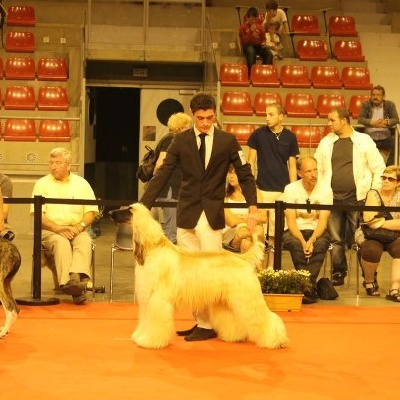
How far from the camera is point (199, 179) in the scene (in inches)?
236

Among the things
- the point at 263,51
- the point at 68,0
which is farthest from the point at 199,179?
the point at 68,0

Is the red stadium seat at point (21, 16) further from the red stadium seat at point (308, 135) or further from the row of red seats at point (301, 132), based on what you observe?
the red stadium seat at point (308, 135)

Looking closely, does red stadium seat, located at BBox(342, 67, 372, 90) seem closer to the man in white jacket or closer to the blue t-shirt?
the blue t-shirt

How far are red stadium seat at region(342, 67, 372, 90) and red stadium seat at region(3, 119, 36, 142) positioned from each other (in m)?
4.72

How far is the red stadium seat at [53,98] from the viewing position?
1357 centimetres

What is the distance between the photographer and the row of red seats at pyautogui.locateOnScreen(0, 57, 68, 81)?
46.1ft

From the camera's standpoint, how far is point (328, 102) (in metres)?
13.9

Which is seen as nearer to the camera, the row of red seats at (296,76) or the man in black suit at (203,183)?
the man in black suit at (203,183)

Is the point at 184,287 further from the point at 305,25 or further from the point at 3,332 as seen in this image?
the point at 305,25

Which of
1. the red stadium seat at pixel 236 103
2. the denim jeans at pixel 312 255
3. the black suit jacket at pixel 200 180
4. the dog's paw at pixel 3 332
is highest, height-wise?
the red stadium seat at pixel 236 103

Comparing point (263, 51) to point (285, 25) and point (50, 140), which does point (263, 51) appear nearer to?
point (285, 25)

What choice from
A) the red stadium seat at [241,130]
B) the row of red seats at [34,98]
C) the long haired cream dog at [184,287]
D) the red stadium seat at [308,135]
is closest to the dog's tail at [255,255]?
the long haired cream dog at [184,287]

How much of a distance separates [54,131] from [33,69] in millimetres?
1638

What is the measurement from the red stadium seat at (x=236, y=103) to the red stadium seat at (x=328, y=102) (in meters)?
1.04
